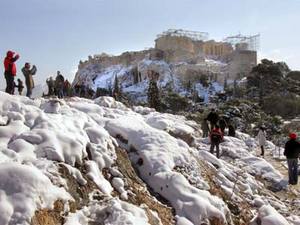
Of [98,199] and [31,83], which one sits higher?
[31,83]

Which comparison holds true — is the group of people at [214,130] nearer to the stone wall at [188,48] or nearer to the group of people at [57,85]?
the group of people at [57,85]

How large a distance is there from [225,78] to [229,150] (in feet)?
261

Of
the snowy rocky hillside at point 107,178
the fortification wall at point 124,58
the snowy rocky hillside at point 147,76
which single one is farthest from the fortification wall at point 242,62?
the snowy rocky hillside at point 107,178

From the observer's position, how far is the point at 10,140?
7188 millimetres

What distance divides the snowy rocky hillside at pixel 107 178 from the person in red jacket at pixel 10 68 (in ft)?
8.34

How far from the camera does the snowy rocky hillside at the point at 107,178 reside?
608cm

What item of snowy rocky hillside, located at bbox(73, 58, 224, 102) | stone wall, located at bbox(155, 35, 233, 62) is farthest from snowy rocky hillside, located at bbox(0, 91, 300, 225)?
stone wall, located at bbox(155, 35, 233, 62)

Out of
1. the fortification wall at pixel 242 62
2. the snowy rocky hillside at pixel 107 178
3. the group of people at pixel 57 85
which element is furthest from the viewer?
the fortification wall at pixel 242 62

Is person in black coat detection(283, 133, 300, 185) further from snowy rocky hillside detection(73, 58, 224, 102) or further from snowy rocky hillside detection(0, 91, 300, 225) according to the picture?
snowy rocky hillside detection(73, 58, 224, 102)

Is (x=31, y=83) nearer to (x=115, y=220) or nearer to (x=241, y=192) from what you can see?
(x=241, y=192)

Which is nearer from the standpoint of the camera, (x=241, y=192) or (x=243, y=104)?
(x=241, y=192)

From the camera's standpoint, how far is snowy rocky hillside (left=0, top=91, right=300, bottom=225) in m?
6.08

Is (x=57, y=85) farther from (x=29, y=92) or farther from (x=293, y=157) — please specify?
(x=293, y=157)

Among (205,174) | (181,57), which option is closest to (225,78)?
(181,57)
